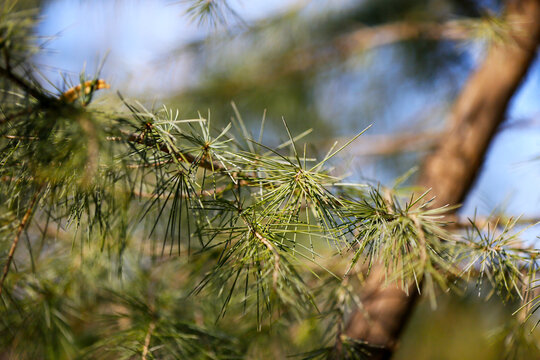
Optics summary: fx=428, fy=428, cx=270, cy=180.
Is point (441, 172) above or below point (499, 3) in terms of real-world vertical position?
below

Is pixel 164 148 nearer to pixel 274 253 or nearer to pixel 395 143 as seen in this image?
pixel 274 253

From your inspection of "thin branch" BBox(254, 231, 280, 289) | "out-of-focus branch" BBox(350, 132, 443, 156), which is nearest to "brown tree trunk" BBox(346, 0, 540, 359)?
"out-of-focus branch" BBox(350, 132, 443, 156)

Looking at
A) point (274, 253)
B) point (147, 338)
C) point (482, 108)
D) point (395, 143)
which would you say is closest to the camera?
point (274, 253)

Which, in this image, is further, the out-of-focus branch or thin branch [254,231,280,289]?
the out-of-focus branch

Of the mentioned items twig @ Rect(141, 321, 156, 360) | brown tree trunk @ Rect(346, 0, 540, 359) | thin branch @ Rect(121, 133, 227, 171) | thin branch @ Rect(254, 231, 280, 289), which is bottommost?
twig @ Rect(141, 321, 156, 360)

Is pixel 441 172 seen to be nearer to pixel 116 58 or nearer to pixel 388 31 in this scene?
pixel 388 31

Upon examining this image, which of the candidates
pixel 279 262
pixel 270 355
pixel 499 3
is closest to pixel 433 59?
pixel 499 3

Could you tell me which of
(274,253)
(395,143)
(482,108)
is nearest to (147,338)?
(274,253)

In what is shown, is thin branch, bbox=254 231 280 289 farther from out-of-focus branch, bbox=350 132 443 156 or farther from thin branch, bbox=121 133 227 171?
out-of-focus branch, bbox=350 132 443 156

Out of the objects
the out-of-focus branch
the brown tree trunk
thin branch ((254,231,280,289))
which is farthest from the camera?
the out-of-focus branch

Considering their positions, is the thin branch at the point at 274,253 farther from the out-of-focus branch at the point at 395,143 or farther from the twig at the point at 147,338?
the out-of-focus branch at the point at 395,143

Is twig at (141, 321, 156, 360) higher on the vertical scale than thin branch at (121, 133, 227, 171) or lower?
lower
